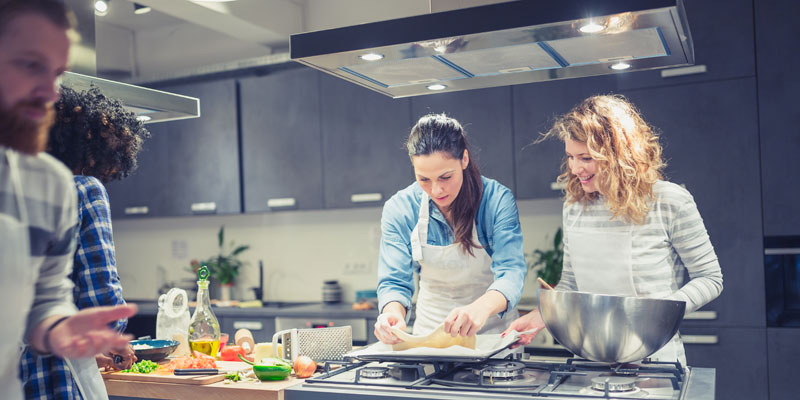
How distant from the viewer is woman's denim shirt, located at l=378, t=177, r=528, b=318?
204 centimetres

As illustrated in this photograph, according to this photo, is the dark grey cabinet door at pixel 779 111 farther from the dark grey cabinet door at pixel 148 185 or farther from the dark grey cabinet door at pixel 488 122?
the dark grey cabinet door at pixel 148 185

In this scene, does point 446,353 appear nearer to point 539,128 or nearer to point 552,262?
point 552,262

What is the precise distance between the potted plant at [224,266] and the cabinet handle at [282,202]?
55 cm

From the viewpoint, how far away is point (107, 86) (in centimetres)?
219

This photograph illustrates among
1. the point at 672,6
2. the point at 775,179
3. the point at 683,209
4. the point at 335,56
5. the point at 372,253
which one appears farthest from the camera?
the point at 372,253

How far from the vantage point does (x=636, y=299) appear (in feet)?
4.94

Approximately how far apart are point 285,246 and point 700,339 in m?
2.67

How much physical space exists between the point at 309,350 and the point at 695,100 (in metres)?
2.22

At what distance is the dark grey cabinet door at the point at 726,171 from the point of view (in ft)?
10.2

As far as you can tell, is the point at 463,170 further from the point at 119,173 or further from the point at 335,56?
the point at 119,173

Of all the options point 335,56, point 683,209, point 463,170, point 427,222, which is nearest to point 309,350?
point 427,222

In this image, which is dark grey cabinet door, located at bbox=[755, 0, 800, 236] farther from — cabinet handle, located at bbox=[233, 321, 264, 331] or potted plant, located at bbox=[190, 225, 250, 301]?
potted plant, located at bbox=[190, 225, 250, 301]

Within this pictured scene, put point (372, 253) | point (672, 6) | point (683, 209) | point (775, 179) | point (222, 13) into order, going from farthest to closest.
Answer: point (372, 253), point (222, 13), point (775, 179), point (683, 209), point (672, 6)

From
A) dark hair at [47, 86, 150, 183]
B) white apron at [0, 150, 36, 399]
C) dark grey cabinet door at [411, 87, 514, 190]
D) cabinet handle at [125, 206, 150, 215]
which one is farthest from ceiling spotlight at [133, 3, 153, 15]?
white apron at [0, 150, 36, 399]
